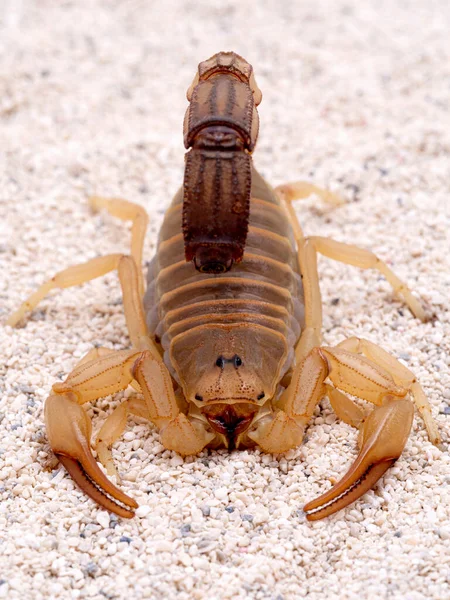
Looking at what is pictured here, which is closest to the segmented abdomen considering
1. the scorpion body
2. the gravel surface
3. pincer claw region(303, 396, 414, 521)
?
the scorpion body

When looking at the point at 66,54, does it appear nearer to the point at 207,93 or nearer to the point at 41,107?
the point at 41,107

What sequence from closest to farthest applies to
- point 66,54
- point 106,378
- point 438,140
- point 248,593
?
point 248,593 → point 106,378 → point 438,140 → point 66,54

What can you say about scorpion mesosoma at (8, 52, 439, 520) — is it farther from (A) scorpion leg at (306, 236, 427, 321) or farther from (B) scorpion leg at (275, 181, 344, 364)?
(A) scorpion leg at (306, 236, 427, 321)

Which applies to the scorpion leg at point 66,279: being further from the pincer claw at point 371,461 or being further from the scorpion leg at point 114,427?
the pincer claw at point 371,461

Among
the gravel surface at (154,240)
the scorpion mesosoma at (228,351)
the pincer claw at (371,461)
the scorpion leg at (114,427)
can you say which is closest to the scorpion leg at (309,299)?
the scorpion mesosoma at (228,351)

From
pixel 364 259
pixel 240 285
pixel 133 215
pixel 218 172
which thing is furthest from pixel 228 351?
pixel 133 215

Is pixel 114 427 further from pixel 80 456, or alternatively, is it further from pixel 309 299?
pixel 309 299

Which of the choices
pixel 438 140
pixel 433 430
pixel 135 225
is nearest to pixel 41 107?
pixel 135 225
